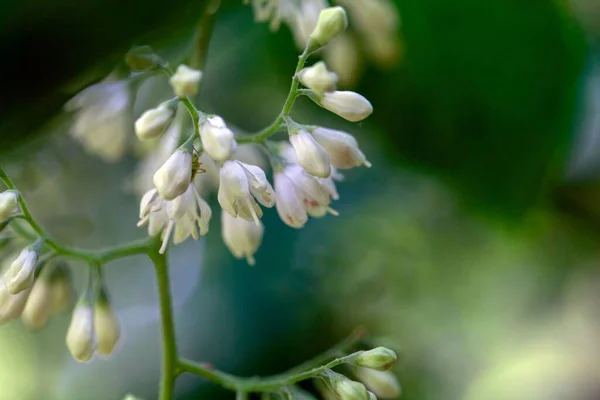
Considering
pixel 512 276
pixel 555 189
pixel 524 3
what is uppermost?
pixel 524 3

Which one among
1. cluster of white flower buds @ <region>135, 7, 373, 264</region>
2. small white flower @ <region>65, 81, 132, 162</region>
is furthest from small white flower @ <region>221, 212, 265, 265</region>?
small white flower @ <region>65, 81, 132, 162</region>

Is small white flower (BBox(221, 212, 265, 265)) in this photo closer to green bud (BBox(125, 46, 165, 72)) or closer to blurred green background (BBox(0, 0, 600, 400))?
green bud (BBox(125, 46, 165, 72))

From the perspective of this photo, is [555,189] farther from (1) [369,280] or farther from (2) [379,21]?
(2) [379,21]

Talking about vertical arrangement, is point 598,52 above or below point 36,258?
below

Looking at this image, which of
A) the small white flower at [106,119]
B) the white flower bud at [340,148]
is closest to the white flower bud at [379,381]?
the white flower bud at [340,148]

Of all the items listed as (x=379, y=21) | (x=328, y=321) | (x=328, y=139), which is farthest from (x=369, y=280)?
(x=328, y=139)

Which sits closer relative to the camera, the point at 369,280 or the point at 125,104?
the point at 125,104
